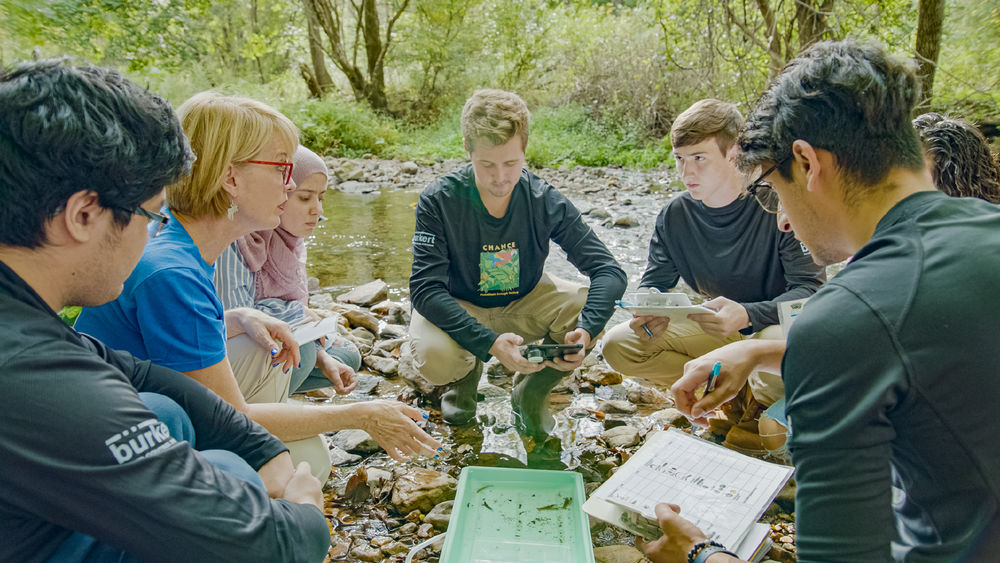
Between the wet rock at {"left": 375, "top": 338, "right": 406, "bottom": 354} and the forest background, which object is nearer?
the wet rock at {"left": 375, "top": 338, "right": 406, "bottom": 354}

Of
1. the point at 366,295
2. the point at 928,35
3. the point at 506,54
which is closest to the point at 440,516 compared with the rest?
the point at 366,295

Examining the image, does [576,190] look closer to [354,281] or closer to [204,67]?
[354,281]

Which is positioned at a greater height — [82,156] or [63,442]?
[82,156]

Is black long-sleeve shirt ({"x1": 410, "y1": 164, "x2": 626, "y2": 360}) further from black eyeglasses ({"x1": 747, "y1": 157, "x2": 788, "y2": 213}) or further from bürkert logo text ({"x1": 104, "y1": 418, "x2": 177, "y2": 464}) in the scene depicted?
bürkert logo text ({"x1": 104, "y1": 418, "x2": 177, "y2": 464})

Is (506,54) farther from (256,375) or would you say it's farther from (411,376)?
(256,375)

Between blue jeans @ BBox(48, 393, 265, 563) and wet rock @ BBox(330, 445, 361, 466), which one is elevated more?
blue jeans @ BBox(48, 393, 265, 563)

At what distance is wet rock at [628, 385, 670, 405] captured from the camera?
3025 millimetres

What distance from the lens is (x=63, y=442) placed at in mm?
940

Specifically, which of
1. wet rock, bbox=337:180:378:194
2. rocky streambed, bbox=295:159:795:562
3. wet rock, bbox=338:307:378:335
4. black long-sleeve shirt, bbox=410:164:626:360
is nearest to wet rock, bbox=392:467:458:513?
rocky streambed, bbox=295:159:795:562

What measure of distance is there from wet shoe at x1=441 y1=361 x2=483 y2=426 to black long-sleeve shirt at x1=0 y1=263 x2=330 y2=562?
5.42 ft

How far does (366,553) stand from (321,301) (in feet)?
8.79

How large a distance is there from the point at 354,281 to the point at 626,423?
2.91 m

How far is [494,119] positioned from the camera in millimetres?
2664

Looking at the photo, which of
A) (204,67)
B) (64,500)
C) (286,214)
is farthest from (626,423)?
(204,67)
